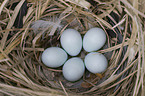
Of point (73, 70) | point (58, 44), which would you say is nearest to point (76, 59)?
point (73, 70)

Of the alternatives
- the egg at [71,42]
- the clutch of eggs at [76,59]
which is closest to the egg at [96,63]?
the clutch of eggs at [76,59]

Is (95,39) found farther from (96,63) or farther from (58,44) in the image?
(58,44)

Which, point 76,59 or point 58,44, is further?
point 58,44

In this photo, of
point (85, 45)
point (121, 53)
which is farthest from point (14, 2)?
point (121, 53)

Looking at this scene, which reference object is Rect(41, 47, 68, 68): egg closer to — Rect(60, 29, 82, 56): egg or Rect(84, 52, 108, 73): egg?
Rect(60, 29, 82, 56): egg

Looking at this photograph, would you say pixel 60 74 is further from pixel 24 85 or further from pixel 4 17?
pixel 4 17

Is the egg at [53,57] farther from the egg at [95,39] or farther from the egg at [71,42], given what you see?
the egg at [95,39]
